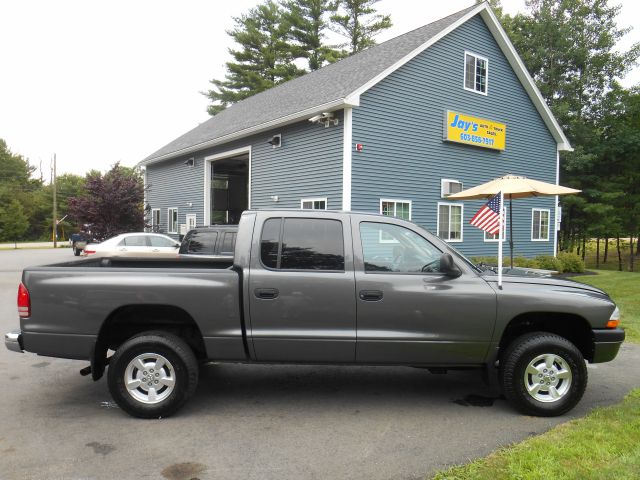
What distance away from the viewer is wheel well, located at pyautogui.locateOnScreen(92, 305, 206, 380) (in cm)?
414

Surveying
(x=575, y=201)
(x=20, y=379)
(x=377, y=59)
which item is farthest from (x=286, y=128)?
(x=575, y=201)

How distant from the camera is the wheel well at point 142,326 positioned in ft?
13.6

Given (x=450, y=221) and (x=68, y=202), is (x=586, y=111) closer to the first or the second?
(x=450, y=221)

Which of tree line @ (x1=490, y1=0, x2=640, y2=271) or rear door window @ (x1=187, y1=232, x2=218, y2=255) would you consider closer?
rear door window @ (x1=187, y1=232, x2=218, y2=255)

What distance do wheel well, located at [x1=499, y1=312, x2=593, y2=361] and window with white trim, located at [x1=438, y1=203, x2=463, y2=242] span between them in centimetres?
1059

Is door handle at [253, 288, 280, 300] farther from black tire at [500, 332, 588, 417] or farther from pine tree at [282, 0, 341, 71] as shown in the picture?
pine tree at [282, 0, 341, 71]

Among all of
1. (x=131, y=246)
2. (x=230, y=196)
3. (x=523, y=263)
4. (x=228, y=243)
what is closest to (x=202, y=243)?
(x=228, y=243)

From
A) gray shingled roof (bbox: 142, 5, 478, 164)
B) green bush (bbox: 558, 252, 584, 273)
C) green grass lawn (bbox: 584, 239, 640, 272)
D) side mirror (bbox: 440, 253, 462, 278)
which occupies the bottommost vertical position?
green grass lawn (bbox: 584, 239, 640, 272)

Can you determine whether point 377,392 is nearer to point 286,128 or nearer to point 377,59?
point 286,128

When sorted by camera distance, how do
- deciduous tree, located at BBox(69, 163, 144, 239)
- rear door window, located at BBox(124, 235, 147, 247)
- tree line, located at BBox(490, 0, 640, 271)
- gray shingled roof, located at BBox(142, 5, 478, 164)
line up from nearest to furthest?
gray shingled roof, located at BBox(142, 5, 478, 164) < rear door window, located at BBox(124, 235, 147, 247) < deciduous tree, located at BBox(69, 163, 144, 239) < tree line, located at BBox(490, 0, 640, 271)

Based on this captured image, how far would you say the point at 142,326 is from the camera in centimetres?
438

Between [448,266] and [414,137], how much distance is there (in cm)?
1104

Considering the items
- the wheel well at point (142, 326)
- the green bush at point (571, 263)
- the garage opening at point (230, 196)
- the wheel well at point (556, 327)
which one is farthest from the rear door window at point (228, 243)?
the garage opening at point (230, 196)

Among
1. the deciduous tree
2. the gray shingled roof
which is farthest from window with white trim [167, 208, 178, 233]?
the gray shingled roof
